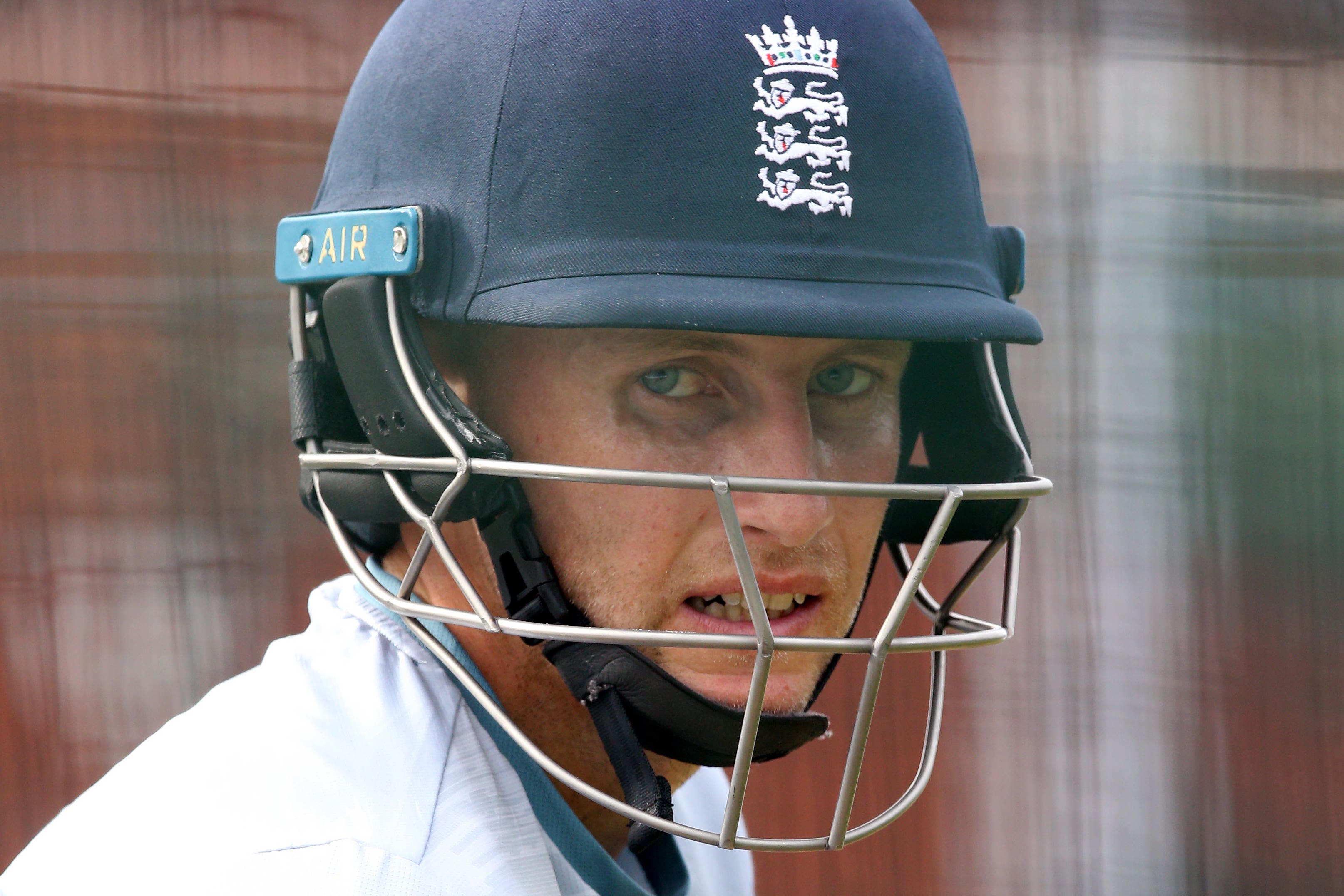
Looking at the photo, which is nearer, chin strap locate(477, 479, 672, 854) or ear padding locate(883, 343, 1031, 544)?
chin strap locate(477, 479, 672, 854)

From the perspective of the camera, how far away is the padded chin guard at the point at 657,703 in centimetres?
96

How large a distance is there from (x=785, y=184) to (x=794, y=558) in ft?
0.99

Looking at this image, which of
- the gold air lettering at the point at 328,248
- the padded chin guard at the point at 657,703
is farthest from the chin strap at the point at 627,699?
the gold air lettering at the point at 328,248

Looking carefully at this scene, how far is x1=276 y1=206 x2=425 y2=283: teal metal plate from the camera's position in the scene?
3.21 ft

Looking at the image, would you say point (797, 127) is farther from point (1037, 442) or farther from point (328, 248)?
point (1037, 442)

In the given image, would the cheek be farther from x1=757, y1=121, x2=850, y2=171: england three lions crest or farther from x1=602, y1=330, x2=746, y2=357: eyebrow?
x1=757, y1=121, x2=850, y2=171: england three lions crest

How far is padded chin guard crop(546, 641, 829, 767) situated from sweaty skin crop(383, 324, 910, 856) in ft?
0.10

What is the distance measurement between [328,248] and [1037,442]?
116 cm

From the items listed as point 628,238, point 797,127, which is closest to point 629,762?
point 628,238

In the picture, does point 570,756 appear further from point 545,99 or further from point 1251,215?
point 1251,215

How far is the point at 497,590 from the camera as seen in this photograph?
106 cm

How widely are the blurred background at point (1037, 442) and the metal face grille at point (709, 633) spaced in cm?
72

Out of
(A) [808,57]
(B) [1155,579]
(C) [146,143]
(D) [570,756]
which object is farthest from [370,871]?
(B) [1155,579]

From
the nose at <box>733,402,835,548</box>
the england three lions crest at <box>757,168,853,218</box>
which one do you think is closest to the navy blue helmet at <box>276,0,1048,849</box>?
the england three lions crest at <box>757,168,853,218</box>
